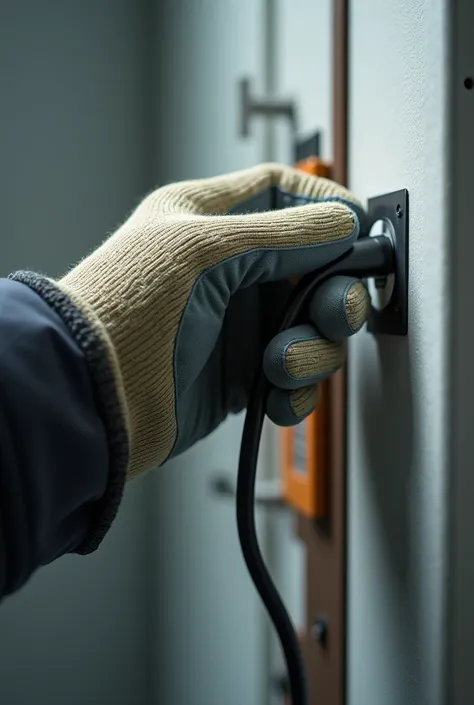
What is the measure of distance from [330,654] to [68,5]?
143cm

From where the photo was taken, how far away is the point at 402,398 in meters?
0.52

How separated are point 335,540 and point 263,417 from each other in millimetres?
224

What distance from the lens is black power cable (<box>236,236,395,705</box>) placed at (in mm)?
521

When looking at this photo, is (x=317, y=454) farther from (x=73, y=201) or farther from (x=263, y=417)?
(x=73, y=201)

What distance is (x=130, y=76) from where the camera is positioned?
1568 mm

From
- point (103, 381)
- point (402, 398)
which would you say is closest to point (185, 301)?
point (103, 381)

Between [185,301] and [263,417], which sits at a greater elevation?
[185,301]

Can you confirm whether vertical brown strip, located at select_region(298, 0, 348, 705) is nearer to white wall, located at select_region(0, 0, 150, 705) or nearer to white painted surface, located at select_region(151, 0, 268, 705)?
white painted surface, located at select_region(151, 0, 268, 705)

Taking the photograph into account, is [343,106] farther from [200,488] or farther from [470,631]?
[200,488]

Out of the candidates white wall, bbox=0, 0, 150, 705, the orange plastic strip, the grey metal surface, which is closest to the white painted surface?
white wall, bbox=0, 0, 150, 705

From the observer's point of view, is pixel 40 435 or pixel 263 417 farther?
pixel 263 417

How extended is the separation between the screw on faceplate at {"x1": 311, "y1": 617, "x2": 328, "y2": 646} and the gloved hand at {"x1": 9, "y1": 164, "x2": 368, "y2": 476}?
0.28 meters

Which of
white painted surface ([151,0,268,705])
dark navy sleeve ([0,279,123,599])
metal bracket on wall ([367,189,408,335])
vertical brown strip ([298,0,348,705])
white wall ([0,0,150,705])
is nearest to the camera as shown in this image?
dark navy sleeve ([0,279,123,599])

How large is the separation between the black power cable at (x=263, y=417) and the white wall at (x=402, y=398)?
0.04 meters
